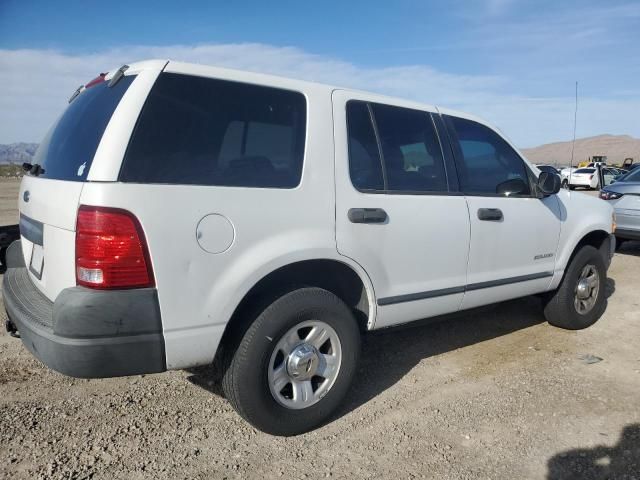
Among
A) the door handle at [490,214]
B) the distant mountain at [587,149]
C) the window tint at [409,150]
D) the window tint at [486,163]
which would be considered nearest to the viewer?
the window tint at [409,150]

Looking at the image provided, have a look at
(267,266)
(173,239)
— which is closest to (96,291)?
(173,239)

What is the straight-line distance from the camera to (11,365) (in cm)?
360

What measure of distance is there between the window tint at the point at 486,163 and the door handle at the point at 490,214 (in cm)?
16

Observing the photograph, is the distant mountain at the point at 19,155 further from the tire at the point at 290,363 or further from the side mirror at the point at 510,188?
the side mirror at the point at 510,188

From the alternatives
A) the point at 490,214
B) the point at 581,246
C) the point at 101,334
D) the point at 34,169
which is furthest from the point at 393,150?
the point at 581,246

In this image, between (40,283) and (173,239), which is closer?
(173,239)

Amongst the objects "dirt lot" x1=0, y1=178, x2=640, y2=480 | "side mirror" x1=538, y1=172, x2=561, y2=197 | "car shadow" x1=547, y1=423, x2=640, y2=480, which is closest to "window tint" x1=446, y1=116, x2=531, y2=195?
"side mirror" x1=538, y1=172, x2=561, y2=197

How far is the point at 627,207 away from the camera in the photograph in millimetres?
7922

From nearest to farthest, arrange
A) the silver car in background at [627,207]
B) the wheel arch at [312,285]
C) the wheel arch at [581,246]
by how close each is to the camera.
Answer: the wheel arch at [312,285] → the wheel arch at [581,246] → the silver car in background at [627,207]

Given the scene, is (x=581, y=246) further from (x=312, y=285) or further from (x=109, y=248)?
(x=109, y=248)

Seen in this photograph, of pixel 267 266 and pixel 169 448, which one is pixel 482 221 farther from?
pixel 169 448

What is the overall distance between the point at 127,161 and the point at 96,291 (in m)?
0.59

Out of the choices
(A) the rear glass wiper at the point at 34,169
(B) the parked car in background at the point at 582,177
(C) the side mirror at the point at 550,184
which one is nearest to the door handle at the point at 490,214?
(C) the side mirror at the point at 550,184

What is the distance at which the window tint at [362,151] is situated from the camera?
9.89 feet
